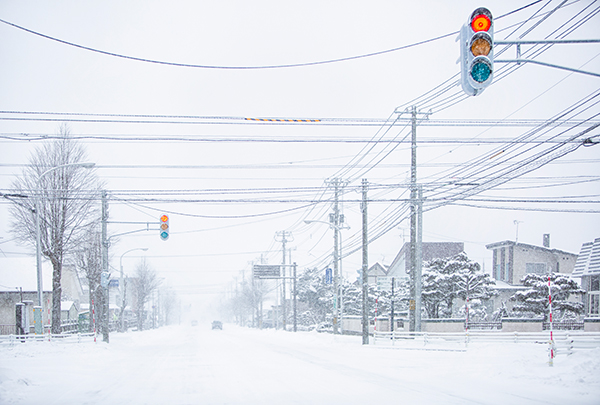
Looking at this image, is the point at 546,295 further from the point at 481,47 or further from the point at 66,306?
the point at 66,306

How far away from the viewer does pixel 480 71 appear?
798cm

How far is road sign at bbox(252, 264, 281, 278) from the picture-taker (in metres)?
59.6

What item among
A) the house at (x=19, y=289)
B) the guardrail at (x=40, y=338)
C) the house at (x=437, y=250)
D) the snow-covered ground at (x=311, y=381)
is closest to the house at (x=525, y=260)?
the house at (x=437, y=250)

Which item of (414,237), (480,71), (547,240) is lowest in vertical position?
(547,240)

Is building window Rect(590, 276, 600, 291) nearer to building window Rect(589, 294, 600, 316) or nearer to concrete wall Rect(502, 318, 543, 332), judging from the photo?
building window Rect(589, 294, 600, 316)

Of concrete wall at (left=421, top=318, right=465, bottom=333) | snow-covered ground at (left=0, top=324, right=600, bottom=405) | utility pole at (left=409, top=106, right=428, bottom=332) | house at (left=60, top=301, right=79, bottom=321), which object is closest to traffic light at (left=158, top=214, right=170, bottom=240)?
snow-covered ground at (left=0, top=324, right=600, bottom=405)

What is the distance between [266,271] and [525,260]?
27.5m

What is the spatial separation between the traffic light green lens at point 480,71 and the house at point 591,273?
3566 cm

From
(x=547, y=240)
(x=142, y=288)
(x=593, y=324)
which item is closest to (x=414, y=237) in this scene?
(x=593, y=324)

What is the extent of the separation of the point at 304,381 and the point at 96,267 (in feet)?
119

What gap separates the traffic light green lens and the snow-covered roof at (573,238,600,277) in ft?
117

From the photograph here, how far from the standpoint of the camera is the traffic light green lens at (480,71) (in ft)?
26.2

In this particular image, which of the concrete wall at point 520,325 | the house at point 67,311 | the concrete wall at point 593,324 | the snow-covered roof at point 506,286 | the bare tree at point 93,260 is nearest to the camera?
the concrete wall at point 593,324

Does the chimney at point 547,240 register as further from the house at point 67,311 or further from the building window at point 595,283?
the house at point 67,311
